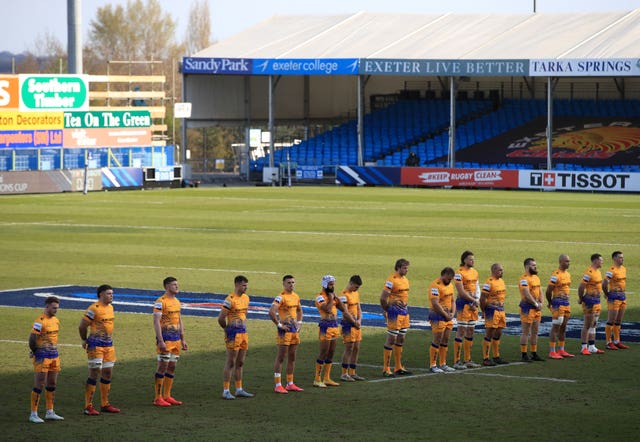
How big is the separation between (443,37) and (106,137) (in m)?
20.7

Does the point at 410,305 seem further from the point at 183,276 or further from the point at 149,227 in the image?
the point at 149,227

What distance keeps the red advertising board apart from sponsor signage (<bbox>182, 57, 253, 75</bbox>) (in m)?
12.0

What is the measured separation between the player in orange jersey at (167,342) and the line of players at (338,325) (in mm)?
14

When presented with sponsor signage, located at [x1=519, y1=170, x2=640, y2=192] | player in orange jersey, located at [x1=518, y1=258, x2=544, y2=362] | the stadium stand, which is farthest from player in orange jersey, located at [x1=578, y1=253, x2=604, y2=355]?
the stadium stand

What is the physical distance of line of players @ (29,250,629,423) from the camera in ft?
56.2

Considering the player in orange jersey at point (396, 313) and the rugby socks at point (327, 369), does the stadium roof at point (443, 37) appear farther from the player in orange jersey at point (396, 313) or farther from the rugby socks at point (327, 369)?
the rugby socks at point (327, 369)

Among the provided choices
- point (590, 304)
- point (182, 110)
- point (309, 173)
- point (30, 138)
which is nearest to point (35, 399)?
point (590, 304)

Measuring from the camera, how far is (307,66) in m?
71.9

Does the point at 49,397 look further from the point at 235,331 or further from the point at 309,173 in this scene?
the point at 309,173

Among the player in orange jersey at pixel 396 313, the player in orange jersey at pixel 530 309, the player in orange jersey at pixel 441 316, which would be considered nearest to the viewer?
the player in orange jersey at pixel 396 313

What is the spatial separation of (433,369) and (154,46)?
144 metres

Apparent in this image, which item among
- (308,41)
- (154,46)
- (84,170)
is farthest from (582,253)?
(154,46)

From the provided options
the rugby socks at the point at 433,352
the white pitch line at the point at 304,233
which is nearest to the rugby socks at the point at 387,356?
the rugby socks at the point at 433,352

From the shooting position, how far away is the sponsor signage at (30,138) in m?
63.3
